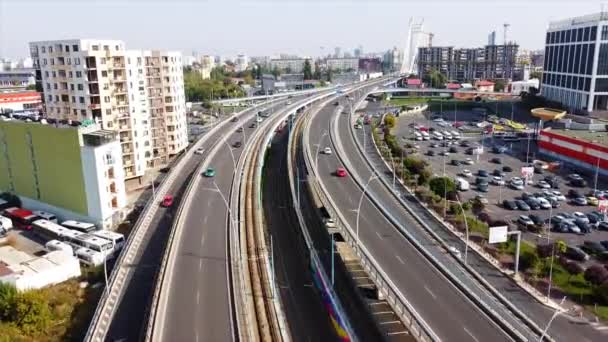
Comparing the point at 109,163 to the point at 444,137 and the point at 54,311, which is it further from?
the point at 444,137

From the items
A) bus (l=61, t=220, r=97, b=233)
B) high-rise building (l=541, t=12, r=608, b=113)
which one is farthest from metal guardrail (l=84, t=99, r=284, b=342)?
high-rise building (l=541, t=12, r=608, b=113)

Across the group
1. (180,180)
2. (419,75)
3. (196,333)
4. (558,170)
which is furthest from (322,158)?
(419,75)

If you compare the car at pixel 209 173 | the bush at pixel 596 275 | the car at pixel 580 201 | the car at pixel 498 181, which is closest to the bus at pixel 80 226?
the car at pixel 209 173

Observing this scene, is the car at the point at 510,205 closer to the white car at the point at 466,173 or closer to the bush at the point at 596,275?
the white car at the point at 466,173

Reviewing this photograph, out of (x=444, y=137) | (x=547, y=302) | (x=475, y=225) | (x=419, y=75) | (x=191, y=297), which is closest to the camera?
(x=191, y=297)

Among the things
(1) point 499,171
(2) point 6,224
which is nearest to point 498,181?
(1) point 499,171
